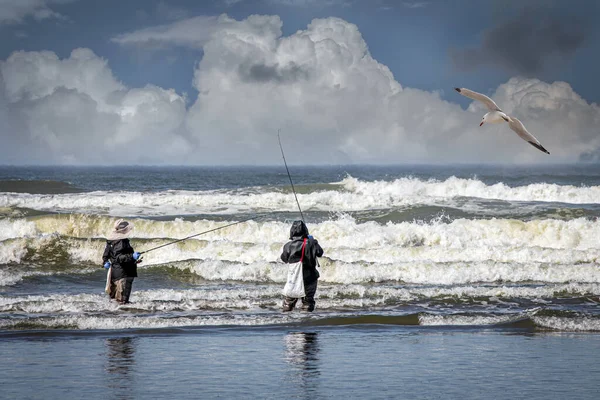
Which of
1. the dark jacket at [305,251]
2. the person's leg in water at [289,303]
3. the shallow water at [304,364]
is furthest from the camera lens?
the person's leg in water at [289,303]

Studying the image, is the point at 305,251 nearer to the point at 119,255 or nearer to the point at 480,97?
the point at 119,255

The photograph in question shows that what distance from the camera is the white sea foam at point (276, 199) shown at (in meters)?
34.3

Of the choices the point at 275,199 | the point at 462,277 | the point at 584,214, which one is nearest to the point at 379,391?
the point at 462,277

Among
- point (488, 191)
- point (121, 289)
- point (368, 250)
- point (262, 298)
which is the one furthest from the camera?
point (488, 191)

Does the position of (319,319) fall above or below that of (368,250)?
below

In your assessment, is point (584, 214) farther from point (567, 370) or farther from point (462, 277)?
point (567, 370)

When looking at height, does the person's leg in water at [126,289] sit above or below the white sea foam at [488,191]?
below

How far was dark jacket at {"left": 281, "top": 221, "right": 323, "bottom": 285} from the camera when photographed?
34.7ft

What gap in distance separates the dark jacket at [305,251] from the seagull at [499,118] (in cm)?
290

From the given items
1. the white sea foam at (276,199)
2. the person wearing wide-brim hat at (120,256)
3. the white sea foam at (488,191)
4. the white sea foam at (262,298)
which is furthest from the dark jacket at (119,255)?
the white sea foam at (488,191)

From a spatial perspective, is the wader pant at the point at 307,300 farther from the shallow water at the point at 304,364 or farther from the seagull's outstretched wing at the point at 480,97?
the seagull's outstretched wing at the point at 480,97

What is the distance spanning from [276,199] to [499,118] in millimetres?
26127

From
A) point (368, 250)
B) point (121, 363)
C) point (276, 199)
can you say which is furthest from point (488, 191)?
point (121, 363)

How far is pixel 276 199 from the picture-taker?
37125 millimetres
